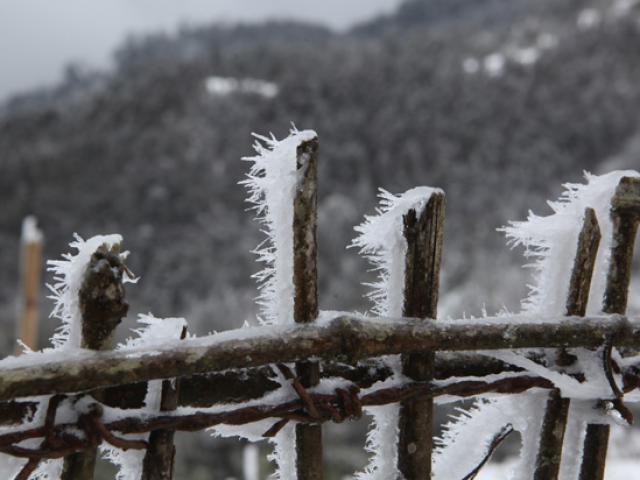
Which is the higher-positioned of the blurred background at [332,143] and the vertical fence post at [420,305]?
the blurred background at [332,143]

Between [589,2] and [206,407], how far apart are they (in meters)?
49.5

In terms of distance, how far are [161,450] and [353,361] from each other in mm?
277

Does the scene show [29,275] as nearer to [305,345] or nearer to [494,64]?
[305,345]

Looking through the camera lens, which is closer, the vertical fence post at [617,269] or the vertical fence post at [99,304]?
the vertical fence post at [99,304]

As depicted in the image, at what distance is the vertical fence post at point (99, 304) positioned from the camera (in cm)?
75

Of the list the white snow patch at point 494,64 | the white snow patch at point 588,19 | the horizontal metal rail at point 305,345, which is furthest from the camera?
the white snow patch at point 588,19

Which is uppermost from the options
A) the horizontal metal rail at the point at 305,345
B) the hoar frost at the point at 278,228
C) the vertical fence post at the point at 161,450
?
the hoar frost at the point at 278,228

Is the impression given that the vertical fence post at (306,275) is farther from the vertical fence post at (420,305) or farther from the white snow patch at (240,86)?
the white snow patch at (240,86)

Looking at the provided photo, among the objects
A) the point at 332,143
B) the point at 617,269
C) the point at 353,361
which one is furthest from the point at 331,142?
the point at 353,361

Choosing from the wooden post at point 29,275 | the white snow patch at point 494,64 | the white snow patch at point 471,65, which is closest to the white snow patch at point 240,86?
the white snow patch at point 471,65

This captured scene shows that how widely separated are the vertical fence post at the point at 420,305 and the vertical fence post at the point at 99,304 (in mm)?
404

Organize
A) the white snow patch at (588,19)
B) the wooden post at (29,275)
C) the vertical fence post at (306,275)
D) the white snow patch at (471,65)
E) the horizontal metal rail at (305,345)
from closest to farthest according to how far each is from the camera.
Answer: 1. the horizontal metal rail at (305,345)
2. the vertical fence post at (306,275)
3. the wooden post at (29,275)
4. the white snow patch at (471,65)
5. the white snow patch at (588,19)

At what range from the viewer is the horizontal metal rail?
0.73m

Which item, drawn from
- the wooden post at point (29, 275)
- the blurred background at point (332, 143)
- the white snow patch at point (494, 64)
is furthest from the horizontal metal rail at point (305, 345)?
the white snow patch at point (494, 64)
